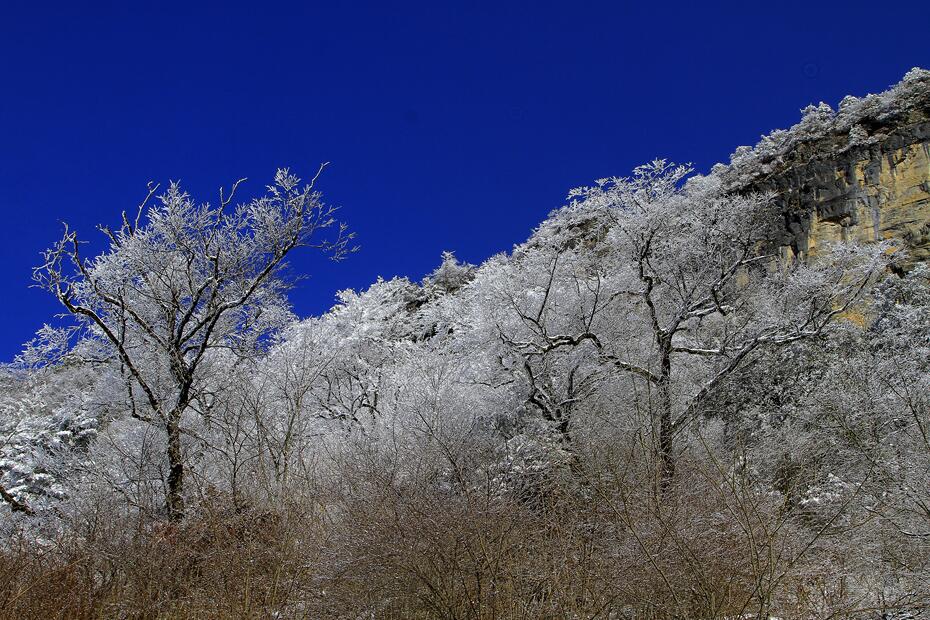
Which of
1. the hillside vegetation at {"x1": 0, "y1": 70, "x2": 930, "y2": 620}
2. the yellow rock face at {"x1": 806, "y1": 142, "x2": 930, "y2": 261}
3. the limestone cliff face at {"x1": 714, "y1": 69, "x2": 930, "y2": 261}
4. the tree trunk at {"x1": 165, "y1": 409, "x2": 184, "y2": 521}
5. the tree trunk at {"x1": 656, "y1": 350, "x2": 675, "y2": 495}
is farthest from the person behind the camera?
the limestone cliff face at {"x1": 714, "y1": 69, "x2": 930, "y2": 261}

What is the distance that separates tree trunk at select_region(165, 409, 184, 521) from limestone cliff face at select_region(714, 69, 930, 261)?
26.5 meters

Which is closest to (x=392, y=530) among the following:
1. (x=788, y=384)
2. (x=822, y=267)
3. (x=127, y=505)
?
(x=127, y=505)

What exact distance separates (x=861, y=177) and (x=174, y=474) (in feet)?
100

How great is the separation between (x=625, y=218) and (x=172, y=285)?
9743 mm

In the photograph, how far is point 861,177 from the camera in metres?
29.4

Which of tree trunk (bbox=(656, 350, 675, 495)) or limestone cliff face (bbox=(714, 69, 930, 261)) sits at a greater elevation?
limestone cliff face (bbox=(714, 69, 930, 261))

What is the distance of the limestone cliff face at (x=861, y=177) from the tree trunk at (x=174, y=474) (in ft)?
87.0

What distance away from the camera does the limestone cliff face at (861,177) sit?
1110 inches

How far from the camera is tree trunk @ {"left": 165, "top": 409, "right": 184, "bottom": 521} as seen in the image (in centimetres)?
901

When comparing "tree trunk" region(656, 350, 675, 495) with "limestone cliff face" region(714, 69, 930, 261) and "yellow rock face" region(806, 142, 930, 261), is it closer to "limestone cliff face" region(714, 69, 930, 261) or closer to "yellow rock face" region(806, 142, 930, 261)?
"limestone cliff face" region(714, 69, 930, 261)

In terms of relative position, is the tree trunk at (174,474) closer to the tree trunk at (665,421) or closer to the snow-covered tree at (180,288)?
the snow-covered tree at (180,288)

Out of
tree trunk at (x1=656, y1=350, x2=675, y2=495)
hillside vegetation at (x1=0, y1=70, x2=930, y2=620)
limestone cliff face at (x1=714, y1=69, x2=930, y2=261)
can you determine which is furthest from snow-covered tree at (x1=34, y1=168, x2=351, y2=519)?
limestone cliff face at (x1=714, y1=69, x2=930, y2=261)

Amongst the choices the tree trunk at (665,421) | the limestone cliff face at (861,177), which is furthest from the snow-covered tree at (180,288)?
the limestone cliff face at (861,177)

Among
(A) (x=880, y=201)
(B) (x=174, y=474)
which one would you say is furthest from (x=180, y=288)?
(A) (x=880, y=201)
